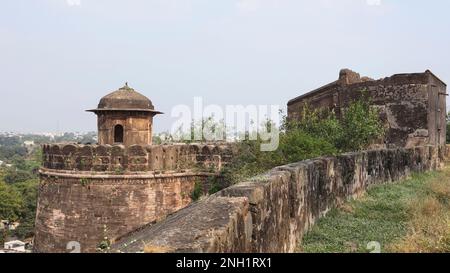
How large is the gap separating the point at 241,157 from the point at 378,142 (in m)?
7.31

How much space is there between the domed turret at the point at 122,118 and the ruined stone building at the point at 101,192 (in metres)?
1.56

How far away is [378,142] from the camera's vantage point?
18.9 meters

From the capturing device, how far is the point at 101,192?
13.5 metres

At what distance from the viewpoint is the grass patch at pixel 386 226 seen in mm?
4367

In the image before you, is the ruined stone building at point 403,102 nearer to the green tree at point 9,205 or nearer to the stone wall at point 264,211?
the stone wall at point 264,211

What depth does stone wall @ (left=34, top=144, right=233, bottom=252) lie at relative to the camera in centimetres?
1347

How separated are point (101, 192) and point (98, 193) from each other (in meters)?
0.09

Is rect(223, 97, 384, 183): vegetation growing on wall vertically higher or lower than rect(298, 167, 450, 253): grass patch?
higher

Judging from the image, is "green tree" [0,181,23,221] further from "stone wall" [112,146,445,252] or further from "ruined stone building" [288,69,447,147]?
"stone wall" [112,146,445,252]

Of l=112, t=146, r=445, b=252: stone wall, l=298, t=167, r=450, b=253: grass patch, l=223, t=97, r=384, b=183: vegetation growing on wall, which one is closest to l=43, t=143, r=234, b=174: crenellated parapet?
l=223, t=97, r=384, b=183: vegetation growing on wall

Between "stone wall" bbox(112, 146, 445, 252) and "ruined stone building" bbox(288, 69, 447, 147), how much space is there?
975 centimetres

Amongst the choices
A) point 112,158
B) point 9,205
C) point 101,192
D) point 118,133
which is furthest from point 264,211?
point 9,205

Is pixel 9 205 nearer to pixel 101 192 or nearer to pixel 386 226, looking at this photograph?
pixel 101 192

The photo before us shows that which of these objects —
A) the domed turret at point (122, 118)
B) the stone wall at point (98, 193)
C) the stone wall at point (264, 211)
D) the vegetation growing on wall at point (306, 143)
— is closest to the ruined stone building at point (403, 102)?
the vegetation growing on wall at point (306, 143)
